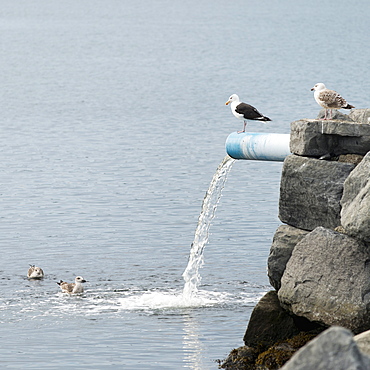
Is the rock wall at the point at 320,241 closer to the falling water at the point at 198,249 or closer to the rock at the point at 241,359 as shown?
the rock at the point at 241,359

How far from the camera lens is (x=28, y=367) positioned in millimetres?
13492

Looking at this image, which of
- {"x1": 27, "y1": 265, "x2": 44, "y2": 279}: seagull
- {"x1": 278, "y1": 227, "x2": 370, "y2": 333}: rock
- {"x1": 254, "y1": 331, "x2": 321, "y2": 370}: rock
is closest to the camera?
{"x1": 278, "y1": 227, "x2": 370, "y2": 333}: rock

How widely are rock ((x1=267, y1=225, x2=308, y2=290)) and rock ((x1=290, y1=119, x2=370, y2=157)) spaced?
1.05 m

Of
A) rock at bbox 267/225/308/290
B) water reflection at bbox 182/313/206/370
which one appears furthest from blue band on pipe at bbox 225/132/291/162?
water reflection at bbox 182/313/206/370

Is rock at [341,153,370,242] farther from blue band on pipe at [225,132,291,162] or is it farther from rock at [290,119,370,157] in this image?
blue band on pipe at [225,132,291,162]

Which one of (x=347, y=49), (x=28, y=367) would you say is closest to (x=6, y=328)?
(x=28, y=367)

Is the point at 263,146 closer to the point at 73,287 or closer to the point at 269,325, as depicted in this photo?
the point at 269,325

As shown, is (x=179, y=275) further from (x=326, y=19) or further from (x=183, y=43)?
(x=326, y=19)

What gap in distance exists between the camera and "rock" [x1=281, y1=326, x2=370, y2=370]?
6902mm

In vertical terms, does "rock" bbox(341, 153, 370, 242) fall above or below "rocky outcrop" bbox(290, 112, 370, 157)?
below

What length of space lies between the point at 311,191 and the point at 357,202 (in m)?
1.33

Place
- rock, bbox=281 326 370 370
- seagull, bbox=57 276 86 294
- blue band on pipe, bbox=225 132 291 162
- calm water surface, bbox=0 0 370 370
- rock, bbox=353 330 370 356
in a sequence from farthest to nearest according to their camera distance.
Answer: seagull, bbox=57 276 86 294 < calm water surface, bbox=0 0 370 370 < blue band on pipe, bbox=225 132 291 162 < rock, bbox=353 330 370 356 < rock, bbox=281 326 370 370

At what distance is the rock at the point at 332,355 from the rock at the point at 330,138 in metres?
5.84

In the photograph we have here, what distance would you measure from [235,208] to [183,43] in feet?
264
